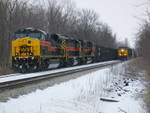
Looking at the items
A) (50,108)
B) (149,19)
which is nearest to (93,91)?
(50,108)

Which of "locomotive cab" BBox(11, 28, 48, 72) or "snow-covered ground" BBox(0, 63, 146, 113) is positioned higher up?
"locomotive cab" BBox(11, 28, 48, 72)

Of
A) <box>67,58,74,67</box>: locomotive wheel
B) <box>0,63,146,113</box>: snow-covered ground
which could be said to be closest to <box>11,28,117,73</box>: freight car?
<box>67,58,74,67</box>: locomotive wheel

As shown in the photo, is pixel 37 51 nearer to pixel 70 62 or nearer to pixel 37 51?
pixel 37 51

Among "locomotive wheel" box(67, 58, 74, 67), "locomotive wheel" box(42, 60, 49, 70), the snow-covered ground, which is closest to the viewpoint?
the snow-covered ground

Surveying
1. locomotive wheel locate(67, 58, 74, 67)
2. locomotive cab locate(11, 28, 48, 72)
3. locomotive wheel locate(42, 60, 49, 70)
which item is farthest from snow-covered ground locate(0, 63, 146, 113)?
locomotive wheel locate(67, 58, 74, 67)

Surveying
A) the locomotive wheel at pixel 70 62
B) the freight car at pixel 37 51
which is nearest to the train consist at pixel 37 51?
the freight car at pixel 37 51

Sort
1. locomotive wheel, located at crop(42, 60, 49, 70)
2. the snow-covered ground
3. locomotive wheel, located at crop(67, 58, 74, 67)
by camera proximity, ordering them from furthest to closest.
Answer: locomotive wheel, located at crop(67, 58, 74, 67) < locomotive wheel, located at crop(42, 60, 49, 70) < the snow-covered ground

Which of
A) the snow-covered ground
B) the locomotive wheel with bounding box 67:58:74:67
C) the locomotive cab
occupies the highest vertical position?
the locomotive cab

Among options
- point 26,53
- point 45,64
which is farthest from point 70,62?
point 26,53

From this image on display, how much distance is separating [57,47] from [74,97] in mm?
12185

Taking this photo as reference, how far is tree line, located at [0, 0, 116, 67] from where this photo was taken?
68.0 ft

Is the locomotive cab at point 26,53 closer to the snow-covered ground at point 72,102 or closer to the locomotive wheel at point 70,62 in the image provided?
the snow-covered ground at point 72,102

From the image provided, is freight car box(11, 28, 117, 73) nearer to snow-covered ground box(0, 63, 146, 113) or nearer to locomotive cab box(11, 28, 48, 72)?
locomotive cab box(11, 28, 48, 72)

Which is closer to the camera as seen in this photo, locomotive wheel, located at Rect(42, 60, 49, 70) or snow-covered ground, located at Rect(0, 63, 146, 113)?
snow-covered ground, located at Rect(0, 63, 146, 113)
